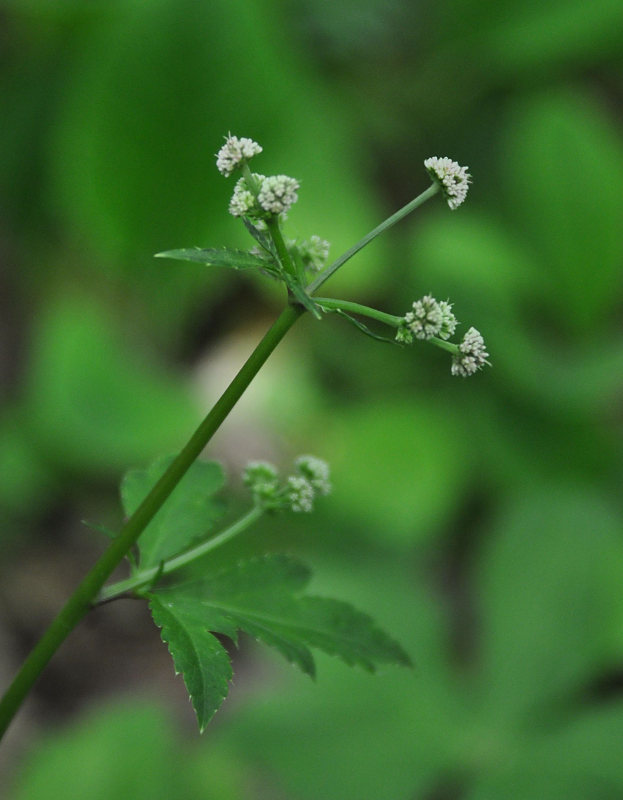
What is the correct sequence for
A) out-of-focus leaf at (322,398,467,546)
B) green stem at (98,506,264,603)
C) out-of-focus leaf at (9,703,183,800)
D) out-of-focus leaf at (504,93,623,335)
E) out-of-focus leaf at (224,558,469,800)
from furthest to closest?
out-of-focus leaf at (504,93,623,335) < out-of-focus leaf at (322,398,467,546) < out-of-focus leaf at (224,558,469,800) < out-of-focus leaf at (9,703,183,800) < green stem at (98,506,264,603)

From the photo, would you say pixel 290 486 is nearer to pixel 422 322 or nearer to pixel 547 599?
pixel 422 322

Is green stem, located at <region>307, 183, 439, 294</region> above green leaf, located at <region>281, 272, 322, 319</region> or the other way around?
above

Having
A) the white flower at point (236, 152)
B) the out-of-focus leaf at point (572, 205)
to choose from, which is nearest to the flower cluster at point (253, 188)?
the white flower at point (236, 152)

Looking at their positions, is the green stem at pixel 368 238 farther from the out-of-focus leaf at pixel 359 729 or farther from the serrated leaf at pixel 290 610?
the out-of-focus leaf at pixel 359 729

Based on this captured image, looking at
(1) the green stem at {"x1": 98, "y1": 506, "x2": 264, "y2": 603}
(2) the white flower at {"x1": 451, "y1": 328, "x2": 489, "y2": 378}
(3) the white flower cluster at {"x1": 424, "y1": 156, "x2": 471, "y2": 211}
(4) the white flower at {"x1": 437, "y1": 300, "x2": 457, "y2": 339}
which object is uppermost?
(3) the white flower cluster at {"x1": 424, "y1": 156, "x2": 471, "y2": 211}

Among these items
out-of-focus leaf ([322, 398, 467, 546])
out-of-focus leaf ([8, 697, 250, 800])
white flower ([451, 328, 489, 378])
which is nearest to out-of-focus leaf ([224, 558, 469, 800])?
out-of-focus leaf ([8, 697, 250, 800])

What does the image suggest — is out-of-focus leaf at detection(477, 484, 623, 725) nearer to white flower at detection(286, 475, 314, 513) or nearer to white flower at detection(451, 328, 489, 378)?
white flower at detection(286, 475, 314, 513)
